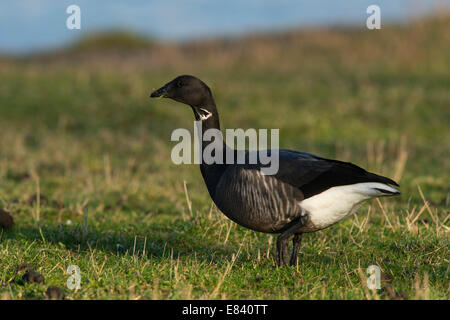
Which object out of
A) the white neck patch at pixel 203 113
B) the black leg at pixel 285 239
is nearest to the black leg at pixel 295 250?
the black leg at pixel 285 239

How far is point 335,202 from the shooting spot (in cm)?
534

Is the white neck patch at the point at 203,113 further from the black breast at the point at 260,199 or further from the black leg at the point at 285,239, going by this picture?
the black leg at the point at 285,239

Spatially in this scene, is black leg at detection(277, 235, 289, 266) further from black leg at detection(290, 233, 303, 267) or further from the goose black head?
the goose black head

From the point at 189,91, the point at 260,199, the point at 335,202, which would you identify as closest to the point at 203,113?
the point at 189,91

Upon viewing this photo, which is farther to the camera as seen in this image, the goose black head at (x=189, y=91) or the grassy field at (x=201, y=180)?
the goose black head at (x=189, y=91)

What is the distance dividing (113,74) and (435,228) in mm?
15025

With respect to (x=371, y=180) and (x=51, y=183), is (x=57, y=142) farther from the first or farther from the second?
(x=371, y=180)

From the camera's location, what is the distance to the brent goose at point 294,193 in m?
5.31

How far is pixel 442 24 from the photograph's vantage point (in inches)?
905

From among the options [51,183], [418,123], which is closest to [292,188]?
[51,183]

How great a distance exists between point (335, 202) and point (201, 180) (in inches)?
246

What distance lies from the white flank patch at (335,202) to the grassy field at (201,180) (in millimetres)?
549

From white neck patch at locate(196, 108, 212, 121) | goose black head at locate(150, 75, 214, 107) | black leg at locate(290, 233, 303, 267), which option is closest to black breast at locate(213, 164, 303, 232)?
black leg at locate(290, 233, 303, 267)

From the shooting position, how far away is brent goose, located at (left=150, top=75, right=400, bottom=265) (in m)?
5.31
